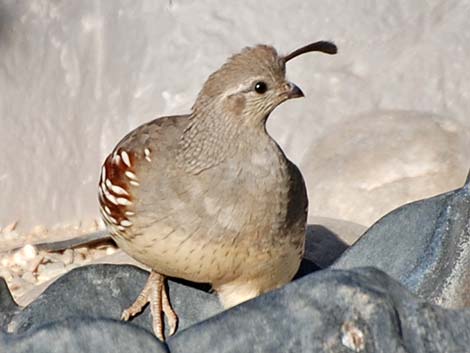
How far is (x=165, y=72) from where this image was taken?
5.48 metres

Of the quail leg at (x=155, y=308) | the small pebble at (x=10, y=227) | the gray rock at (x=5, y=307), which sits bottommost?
the small pebble at (x=10, y=227)

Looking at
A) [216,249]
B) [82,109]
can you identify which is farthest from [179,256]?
[82,109]

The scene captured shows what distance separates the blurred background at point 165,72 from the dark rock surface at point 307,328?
2871 millimetres

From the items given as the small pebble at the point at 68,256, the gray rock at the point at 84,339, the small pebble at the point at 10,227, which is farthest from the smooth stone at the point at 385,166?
the gray rock at the point at 84,339

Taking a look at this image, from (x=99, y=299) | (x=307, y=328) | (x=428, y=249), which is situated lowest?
(x=99, y=299)

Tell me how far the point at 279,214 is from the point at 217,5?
80.2 inches

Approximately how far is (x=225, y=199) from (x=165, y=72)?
1982mm

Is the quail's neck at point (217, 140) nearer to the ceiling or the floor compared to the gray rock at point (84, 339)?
nearer to the floor

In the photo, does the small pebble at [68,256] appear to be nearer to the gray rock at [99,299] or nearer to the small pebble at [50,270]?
the small pebble at [50,270]

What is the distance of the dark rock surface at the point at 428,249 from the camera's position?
2.76m

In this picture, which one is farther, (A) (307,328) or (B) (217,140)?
(B) (217,140)

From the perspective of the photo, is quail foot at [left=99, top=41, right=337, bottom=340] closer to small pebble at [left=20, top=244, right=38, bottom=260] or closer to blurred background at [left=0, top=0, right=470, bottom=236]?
small pebble at [left=20, top=244, right=38, bottom=260]

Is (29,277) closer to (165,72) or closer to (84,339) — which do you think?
(165,72)

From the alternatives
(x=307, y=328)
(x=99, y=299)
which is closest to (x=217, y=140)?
(x=99, y=299)
